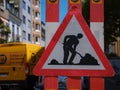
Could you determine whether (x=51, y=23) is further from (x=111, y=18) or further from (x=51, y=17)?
(x=111, y=18)

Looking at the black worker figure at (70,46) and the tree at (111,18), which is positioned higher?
the tree at (111,18)

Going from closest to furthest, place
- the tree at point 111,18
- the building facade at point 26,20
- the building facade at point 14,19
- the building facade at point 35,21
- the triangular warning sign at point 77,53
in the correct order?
the triangular warning sign at point 77,53 < the tree at point 111,18 < the building facade at point 14,19 < the building facade at point 26,20 < the building facade at point 35,21

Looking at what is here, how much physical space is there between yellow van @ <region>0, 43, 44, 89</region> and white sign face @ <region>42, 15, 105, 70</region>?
13.6 metres

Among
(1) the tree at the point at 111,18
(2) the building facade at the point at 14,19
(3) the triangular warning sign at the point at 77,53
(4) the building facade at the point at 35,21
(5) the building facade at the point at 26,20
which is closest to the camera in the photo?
(3) the triangular warning sign at the point at 77,53

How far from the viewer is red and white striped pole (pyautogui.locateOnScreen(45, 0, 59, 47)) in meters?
5.33

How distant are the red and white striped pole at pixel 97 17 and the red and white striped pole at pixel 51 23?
0.41 meters

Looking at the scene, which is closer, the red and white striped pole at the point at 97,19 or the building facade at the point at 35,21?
the red and white striped pole at the point at 97,19

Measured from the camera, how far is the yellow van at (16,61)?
18.9 m

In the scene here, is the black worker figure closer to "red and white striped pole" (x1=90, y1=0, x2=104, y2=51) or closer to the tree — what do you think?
"red and white striped pole" (x1=90, y1=0, x2=104, y2=51)

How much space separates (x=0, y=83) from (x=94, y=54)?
14490 mm

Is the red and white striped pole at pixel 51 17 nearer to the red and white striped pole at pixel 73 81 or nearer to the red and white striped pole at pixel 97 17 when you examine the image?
the red and white striped pole at pixel 73 81

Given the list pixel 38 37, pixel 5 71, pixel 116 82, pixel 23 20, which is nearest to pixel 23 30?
pixel 23 20

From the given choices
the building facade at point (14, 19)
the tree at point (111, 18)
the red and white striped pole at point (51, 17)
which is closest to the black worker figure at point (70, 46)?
the red and white striped pole at point (51, 17)

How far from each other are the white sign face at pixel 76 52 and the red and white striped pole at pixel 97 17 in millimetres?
160
